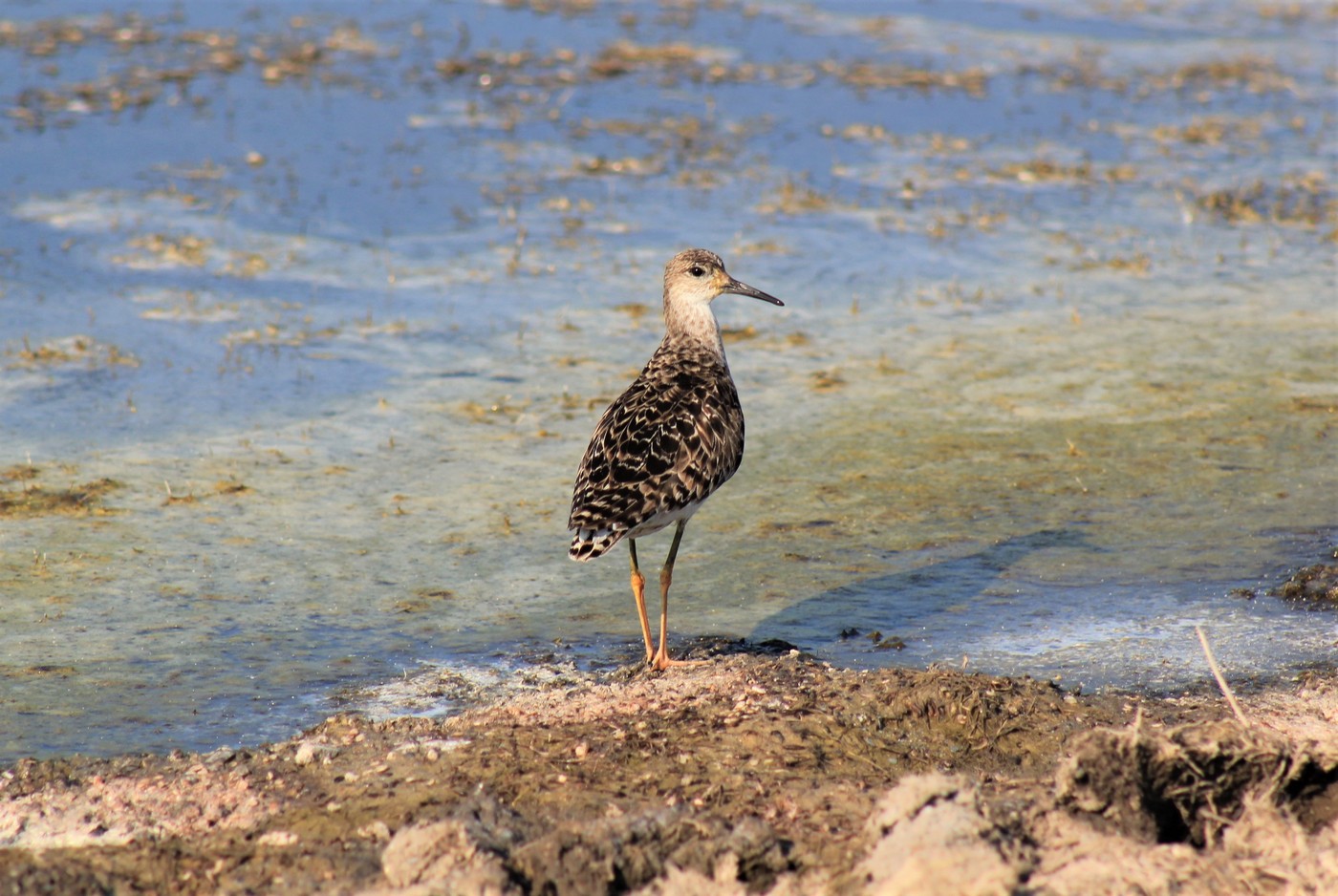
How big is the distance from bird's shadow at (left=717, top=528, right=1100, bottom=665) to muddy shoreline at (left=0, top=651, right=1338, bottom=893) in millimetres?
829

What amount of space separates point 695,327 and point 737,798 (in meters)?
3.58

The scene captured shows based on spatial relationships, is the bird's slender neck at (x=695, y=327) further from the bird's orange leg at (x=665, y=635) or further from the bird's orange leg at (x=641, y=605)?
the bird's orange leg at (x=641, y=605)

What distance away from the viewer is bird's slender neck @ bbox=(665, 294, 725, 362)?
8297 mm

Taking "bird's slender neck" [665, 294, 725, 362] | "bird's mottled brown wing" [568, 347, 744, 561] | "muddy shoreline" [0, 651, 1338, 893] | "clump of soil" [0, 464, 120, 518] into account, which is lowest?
"clump of soil" [0, 464, 120, 518]

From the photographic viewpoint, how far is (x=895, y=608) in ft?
25.1

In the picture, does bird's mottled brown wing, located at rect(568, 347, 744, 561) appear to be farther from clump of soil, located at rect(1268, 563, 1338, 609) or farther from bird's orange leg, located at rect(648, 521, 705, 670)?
clump of soil, located at rect(1268, 563, 1338, 609)

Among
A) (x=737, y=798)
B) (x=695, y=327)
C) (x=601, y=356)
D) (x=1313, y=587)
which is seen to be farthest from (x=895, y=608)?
(x=601, y=356)

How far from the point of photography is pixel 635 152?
17.1 metres

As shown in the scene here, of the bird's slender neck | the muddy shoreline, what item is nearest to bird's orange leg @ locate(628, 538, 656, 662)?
the muddy shoreline

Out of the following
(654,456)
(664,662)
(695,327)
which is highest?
(695,327)

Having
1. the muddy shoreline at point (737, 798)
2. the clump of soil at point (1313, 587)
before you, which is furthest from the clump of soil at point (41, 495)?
the clump of soil at point (1313, 587)

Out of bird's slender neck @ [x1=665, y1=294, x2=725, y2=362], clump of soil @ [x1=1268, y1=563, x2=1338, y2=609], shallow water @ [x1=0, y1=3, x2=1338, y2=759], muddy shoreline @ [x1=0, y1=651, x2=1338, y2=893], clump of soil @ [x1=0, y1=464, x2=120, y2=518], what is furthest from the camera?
clump of soil @ [x1=0, y1=464, x2=120, y2=518]

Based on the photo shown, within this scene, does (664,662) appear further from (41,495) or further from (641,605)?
(41,495)

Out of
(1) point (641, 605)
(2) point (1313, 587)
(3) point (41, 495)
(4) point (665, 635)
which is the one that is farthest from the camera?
(3) point (41, 495)
